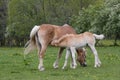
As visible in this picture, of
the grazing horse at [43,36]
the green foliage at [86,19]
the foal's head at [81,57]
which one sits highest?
the grazing horse at [43,36]

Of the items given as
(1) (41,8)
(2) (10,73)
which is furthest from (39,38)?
(1) (41,8)

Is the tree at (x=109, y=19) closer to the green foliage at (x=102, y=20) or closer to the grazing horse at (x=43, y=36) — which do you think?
the green foliage at (x=102, y=20)

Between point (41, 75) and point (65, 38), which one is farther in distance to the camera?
point (65, 38)

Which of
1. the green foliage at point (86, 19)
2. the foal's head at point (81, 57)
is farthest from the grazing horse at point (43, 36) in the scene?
the green foliage at point (86, 19)

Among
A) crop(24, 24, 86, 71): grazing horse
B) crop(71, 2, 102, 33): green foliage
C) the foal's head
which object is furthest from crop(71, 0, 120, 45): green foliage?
crop(24, 24, 86, 71): grazing horse

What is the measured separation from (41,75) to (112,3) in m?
32.0

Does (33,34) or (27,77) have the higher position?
(33,34)

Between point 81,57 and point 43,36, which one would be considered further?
point 81,57

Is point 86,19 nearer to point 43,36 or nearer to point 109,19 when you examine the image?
point 109,19

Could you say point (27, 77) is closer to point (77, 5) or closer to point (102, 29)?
point (102, 29)

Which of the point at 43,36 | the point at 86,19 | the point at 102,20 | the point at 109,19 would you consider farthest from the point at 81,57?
the point at 86,19

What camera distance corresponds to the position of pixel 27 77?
13.7m

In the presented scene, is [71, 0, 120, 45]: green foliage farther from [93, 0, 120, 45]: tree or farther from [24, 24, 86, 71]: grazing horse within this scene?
[24, 24, 86, 71]: grazing horse

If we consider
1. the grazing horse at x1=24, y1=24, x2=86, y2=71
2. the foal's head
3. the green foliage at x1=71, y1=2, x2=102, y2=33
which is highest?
the grazing horse at x1=24, y1=24, x2=86, y2=71
